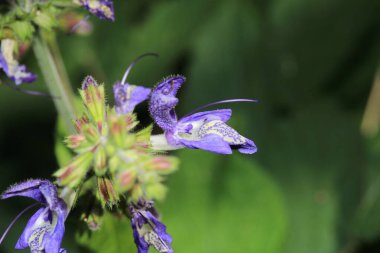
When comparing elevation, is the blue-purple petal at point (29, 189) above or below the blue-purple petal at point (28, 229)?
above

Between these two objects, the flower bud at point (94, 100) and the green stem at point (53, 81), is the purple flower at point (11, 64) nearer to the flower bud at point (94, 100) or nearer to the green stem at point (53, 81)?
the green stem at point (53, 81)

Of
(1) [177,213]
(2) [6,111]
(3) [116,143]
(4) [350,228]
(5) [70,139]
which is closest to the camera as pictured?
(3) [116,143]

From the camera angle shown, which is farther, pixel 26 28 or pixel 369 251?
pixel 369 251

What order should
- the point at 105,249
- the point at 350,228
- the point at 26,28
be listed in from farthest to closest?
1. the point at 350,228
2. the point at 105,249
3. the point at 26,28

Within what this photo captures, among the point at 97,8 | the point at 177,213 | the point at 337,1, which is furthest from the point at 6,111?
the point at 337,1

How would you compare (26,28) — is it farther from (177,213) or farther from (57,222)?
(177,213)

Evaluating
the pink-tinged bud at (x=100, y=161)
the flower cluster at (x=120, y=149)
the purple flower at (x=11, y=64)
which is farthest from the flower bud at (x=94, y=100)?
the purple flower at (x=11, y=64)

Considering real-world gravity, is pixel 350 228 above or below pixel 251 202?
below
